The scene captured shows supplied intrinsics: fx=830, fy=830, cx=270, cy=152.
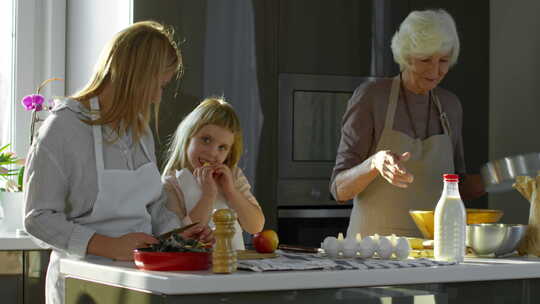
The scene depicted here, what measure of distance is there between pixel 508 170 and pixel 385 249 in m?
0.58

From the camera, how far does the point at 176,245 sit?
5.56 ft

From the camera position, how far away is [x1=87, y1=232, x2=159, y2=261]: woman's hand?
72.8 inches

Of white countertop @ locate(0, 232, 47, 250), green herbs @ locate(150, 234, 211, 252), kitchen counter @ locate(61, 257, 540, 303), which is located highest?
green herbs @ locate(150, 234, 211, 252)

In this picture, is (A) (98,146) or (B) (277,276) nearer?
(B) (277,276)

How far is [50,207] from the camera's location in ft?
6.08

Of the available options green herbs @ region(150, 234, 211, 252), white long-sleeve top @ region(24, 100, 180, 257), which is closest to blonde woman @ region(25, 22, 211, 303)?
white long-sleeve top @ region(24, 100, 180, 257)

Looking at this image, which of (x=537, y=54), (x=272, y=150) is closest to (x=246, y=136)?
(x=272, y=150)

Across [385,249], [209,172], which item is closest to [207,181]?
[209,172]

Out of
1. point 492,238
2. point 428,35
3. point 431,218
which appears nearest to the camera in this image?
point 492,238

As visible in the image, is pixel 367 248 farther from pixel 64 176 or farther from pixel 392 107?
pixel 392 107

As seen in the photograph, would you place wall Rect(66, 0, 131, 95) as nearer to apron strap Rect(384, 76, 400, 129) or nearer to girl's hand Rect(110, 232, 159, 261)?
apron strap Rect(384, 76, 400, 129)

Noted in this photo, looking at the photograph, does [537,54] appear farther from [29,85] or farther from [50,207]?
[50,207]

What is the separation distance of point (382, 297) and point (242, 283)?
1.12 feet

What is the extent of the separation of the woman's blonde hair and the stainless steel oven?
149cm
